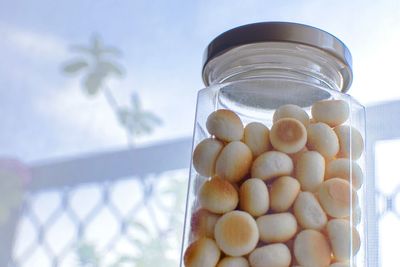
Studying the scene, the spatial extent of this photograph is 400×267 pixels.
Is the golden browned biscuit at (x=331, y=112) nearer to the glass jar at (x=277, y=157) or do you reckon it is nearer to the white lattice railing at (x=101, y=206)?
the glass jar at (x=277, y=157)

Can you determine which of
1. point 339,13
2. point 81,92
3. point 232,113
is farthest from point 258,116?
point 81,92

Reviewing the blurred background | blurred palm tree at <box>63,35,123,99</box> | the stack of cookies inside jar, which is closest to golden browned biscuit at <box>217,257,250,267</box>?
the stack of cookies inside jar

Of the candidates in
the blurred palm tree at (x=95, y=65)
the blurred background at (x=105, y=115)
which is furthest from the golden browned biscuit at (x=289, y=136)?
the blurred palm tree at (x=95, y=65)

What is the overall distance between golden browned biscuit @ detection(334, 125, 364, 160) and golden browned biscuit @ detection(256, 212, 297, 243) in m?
0.06

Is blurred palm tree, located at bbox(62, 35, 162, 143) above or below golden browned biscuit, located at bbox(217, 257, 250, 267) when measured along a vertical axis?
above

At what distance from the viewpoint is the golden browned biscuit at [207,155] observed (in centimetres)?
34

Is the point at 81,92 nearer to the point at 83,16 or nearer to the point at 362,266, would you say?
the point at 83,16

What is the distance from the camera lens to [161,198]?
56cm

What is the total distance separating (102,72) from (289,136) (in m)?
0.34

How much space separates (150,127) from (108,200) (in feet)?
0.29

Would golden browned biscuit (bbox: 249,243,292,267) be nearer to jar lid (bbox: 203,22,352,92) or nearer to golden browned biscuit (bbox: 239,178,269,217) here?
golden browned biscuit (bbox: 239,178,269,217)

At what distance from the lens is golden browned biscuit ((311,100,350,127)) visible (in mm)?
350

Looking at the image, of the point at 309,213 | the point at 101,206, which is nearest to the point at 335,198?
the point at 309,213

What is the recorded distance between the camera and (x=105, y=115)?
0.61 m
